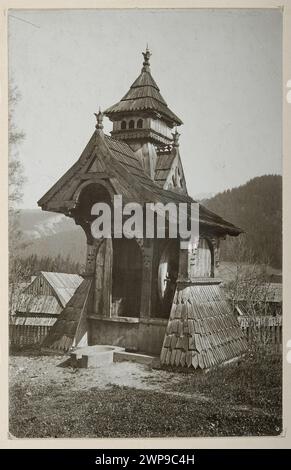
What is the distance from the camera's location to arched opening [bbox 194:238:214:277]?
245 inches

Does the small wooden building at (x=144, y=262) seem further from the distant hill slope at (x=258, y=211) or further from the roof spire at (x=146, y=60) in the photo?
the distant hill slope at (x=258, y=211)

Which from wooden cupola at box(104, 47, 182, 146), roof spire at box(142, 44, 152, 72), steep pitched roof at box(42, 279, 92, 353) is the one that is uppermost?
roof spire at box(142, 44, 152, 72)

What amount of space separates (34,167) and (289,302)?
3.10 metres

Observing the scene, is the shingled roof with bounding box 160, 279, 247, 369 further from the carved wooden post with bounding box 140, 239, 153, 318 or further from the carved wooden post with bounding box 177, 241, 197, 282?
the carved wooden post with bounding box 140, 239, 153, 318

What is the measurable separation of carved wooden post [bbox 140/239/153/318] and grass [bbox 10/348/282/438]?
0.93 m

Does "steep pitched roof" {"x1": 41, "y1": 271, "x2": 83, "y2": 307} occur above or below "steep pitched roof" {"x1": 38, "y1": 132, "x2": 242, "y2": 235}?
below

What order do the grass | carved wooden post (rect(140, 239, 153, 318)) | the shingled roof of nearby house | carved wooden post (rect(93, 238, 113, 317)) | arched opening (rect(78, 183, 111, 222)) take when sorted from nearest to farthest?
the grass
the shingled roof of nearby house
arched opening (rect(78, 183, 111, 222))
carved wooden post (rect(140, 239, 153, 318))
carved wooden post (rect(93, 238, 113, 317))

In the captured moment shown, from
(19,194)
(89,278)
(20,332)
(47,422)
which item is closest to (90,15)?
(19,194)

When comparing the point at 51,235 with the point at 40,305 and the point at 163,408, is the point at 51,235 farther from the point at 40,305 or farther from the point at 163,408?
the point at 163,408

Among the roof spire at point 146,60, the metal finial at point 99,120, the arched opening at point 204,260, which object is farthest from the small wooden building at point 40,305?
the roof spire at point 146,60

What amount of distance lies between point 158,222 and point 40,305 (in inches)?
68.4

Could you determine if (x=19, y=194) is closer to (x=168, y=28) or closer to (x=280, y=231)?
(x=168, y=28)

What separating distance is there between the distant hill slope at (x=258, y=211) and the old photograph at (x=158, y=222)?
0.05ft

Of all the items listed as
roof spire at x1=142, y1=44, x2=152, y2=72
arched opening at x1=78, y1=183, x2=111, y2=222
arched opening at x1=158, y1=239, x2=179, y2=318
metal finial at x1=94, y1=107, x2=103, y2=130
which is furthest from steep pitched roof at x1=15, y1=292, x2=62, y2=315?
roof spire at x1=142, y1=44, x2=152, y2=72
